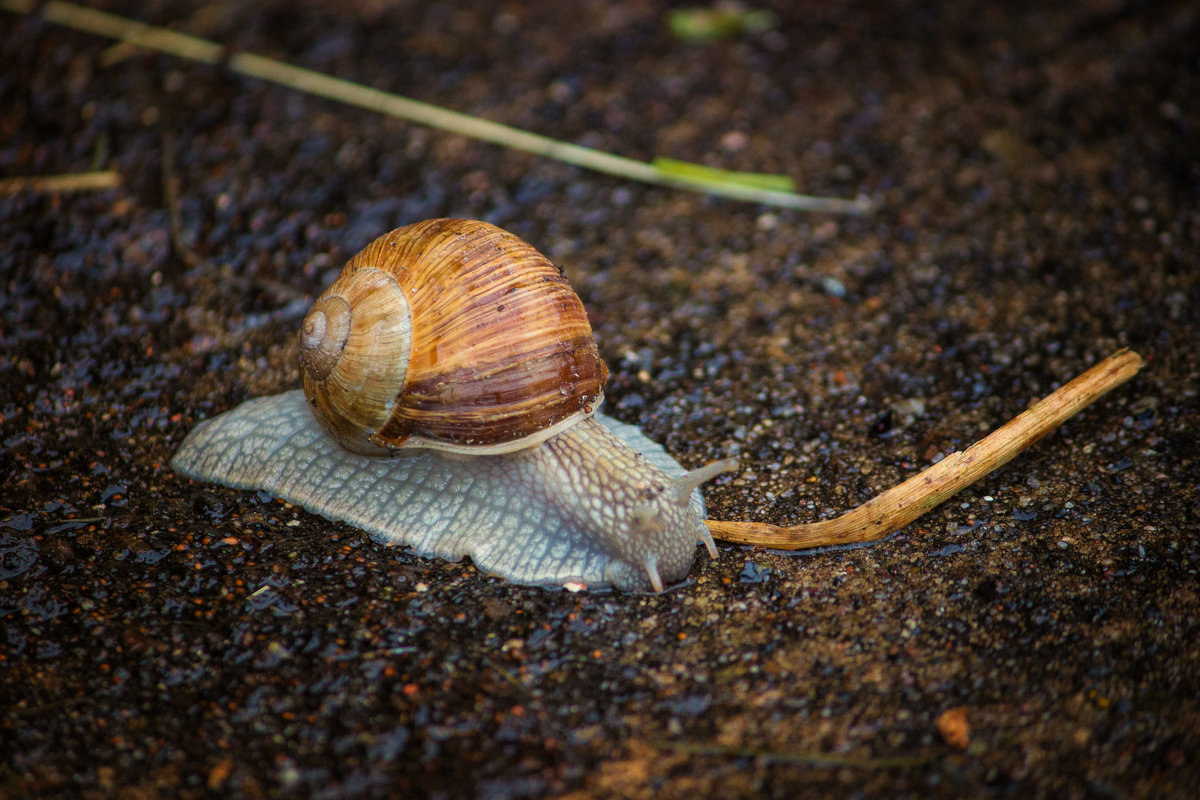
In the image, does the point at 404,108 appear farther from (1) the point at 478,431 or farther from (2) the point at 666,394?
(1) the point at 478,431

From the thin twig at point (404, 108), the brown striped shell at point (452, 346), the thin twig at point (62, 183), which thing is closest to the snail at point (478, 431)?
the brown striped shell at point (452, 346)

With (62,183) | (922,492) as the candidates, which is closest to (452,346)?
(922,492)

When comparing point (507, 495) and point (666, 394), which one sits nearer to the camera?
point (507, 495)

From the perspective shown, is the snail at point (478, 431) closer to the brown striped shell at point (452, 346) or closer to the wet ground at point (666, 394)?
the brown striped shell at point (452, 346)

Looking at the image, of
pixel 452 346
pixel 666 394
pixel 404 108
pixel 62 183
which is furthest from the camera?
pixel 404 108

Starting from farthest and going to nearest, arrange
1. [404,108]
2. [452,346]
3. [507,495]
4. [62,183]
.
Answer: [404,108], [62,183], [507,495], [452,346]

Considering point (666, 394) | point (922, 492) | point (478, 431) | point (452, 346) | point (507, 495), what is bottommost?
point (922, 492)
